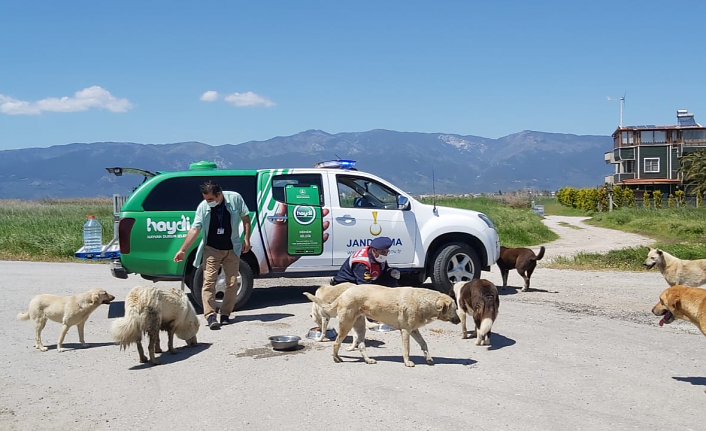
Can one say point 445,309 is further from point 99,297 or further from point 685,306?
point 99,297

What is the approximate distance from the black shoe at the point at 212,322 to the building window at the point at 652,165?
216 ft

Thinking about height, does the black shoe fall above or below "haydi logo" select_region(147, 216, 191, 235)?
below

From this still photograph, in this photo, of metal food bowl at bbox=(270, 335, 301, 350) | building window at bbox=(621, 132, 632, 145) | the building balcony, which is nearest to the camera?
metal food bowl at bbox=(270, 335, 301, 350)

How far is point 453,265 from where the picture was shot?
11031mm

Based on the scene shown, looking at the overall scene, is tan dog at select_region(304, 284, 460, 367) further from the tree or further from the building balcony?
the building balcony

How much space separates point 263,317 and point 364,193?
2713 mm

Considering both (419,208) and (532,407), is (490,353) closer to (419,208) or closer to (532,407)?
(532,407)

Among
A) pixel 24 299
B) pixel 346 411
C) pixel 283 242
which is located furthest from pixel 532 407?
pixel 24 299

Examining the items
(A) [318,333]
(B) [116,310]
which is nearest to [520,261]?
(A) [318,333]

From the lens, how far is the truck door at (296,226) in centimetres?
1028

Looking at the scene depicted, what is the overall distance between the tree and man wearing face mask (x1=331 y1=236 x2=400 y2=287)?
48296 mm

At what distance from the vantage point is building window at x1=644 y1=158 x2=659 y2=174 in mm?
66062

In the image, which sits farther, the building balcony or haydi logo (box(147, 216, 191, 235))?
the building balcony

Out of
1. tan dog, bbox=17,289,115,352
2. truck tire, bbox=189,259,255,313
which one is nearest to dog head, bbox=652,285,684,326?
truck tire, bbox=189,259,255,313
